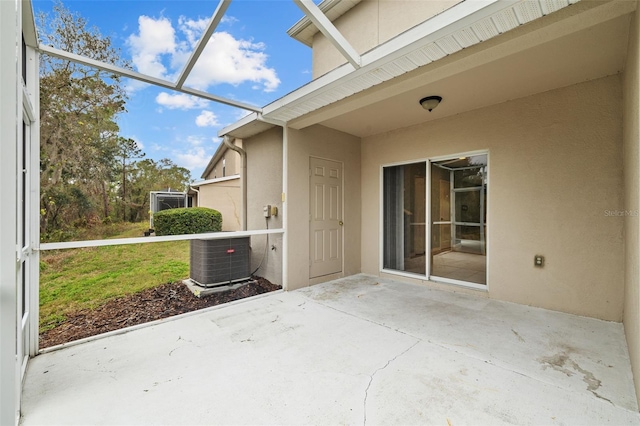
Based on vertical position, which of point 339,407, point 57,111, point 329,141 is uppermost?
point 57,111

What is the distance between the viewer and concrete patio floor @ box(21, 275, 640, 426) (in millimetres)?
1702

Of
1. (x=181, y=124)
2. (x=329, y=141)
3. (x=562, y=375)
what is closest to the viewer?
(x=562, y=375)

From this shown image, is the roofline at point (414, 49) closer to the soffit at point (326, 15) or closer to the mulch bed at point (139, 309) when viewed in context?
the soffit at point (326, 15)

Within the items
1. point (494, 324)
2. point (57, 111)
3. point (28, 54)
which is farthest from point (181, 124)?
point (494, 324)

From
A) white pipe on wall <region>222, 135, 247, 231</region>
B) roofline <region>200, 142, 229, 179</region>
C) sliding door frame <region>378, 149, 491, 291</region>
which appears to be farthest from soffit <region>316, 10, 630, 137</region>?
roofline <region>200, 142, 229, 179</region>

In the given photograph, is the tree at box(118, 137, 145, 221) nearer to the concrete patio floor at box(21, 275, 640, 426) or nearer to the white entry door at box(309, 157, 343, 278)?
the concrete patio floor at box(21, 275, 640, 426)

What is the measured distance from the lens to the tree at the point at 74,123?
13.5ft

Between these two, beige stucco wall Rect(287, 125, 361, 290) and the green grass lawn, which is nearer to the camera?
the green grass lawn

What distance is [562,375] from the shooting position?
2.08 meters

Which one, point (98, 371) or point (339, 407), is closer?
point (339, 407)

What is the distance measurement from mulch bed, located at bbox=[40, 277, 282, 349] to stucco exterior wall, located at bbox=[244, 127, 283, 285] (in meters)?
0.38

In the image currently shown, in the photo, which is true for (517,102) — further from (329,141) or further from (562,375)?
(562,375)

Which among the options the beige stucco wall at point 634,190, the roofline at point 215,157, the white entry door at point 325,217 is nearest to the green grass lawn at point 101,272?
the white entry door at point 325,217

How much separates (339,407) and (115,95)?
623cm
